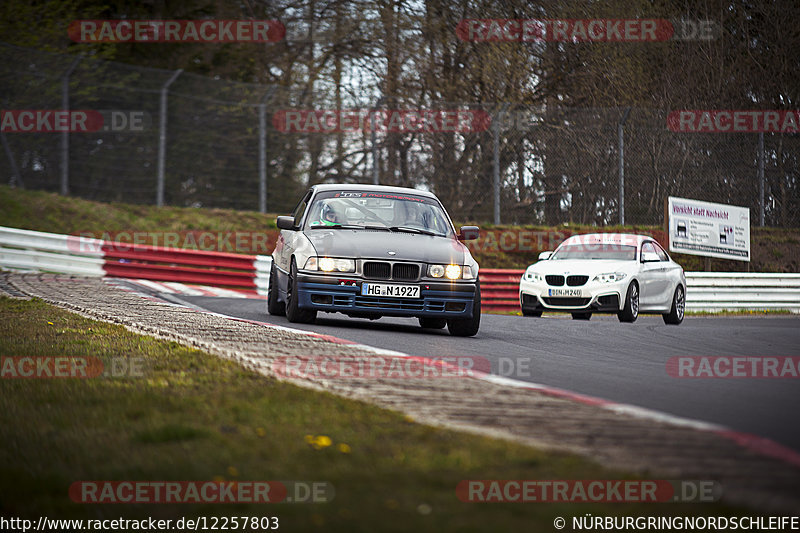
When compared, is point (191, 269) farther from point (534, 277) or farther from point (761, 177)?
point (761, 177)

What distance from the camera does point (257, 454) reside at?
443 centimetres

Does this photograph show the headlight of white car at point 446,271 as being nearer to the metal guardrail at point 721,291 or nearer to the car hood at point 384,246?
the car hood at point 384,246

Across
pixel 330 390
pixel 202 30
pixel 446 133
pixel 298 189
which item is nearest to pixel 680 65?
pixel 446 133

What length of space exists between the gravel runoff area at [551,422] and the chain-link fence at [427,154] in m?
14.2

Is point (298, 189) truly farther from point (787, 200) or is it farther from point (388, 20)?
point (787, 200)

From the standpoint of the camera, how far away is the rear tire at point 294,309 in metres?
10.8

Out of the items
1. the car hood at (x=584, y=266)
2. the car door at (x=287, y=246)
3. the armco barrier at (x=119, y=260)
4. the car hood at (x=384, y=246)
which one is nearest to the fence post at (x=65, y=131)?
the armco barrier at (x=119, y=260)

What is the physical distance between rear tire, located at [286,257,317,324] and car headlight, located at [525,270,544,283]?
5383 millimetres

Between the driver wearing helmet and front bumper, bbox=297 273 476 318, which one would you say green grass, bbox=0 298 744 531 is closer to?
front bumper, bbox=297 273 476 318

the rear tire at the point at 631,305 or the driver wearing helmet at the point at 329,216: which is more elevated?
the driver wearing helmet at the point at 329,216

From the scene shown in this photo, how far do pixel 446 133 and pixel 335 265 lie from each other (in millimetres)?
13550

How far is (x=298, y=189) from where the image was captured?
953 inches

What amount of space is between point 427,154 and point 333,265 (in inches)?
529

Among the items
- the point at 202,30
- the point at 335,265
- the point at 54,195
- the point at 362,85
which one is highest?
the point at 202,30
